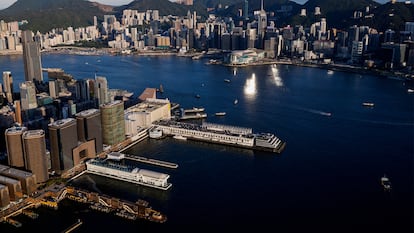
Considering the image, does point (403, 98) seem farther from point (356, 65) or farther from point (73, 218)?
point (73, 218)

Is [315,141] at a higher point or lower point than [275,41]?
lower

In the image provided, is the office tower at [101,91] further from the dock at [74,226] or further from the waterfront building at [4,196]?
the dock at [74,226]

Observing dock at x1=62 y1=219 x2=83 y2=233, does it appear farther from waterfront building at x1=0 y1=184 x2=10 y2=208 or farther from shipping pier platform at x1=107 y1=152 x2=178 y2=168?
shipping pier platform at x1=107 y1=152 x2=178 y2=168

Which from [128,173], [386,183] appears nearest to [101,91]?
[128,173]

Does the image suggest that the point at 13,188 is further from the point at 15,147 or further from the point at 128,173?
the point at 128,173

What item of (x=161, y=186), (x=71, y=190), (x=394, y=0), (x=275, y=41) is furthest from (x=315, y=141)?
(x=394, y=0)
